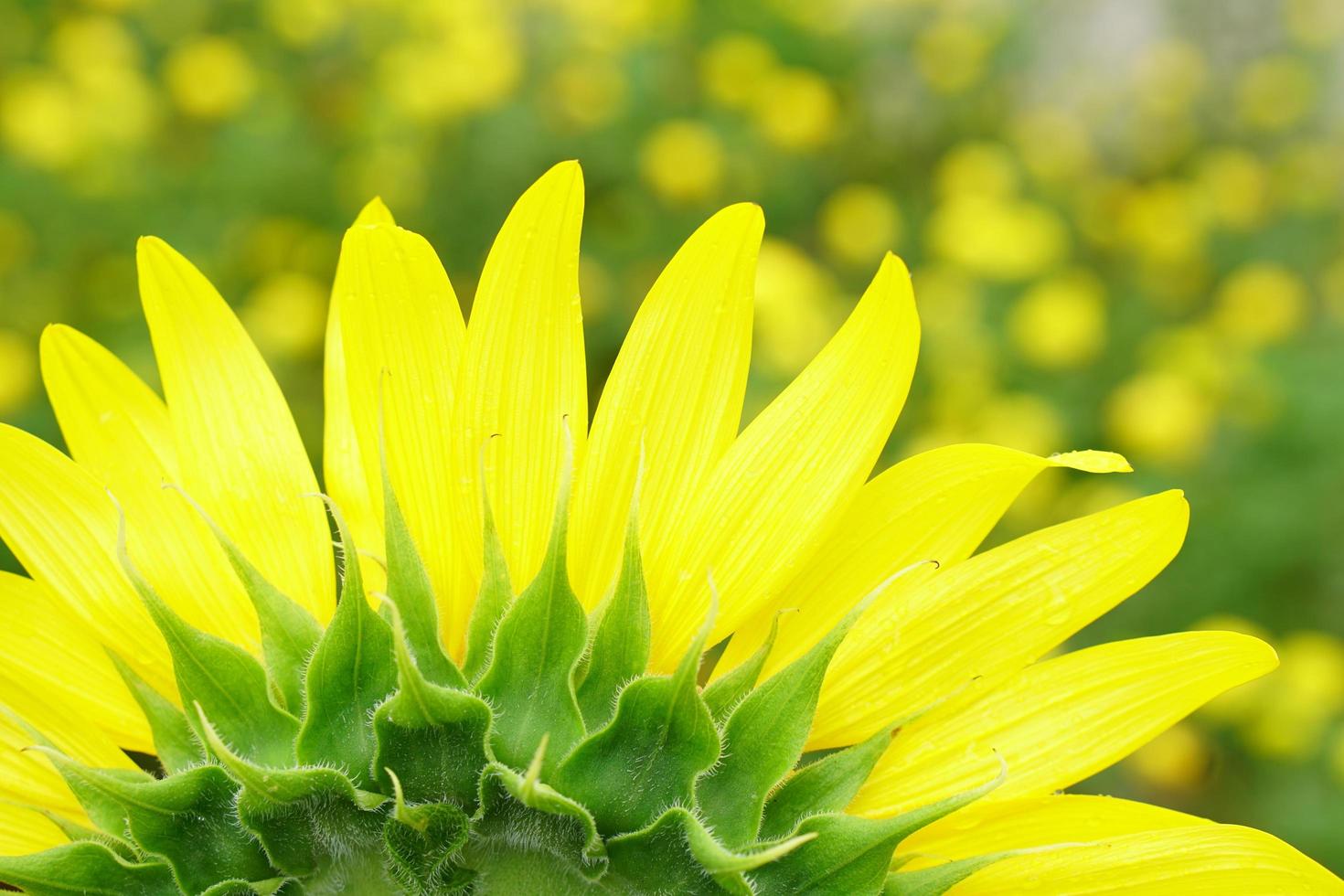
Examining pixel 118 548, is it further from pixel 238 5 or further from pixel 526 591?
pixel 238 5

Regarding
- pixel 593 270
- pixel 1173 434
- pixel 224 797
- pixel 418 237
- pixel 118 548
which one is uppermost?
pixel 418 237

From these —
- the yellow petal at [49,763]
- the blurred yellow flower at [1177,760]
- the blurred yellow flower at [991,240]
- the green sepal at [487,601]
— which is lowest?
the blurred yellow flower at [1177,760]

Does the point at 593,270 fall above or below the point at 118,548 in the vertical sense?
below

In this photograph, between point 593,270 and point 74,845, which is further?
point 593,270

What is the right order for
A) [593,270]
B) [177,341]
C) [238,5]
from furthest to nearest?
1. [238,5]
2. [593,270]
3. [177,341]

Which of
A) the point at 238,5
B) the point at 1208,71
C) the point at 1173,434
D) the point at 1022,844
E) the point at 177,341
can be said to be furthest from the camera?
the point at 1208,71

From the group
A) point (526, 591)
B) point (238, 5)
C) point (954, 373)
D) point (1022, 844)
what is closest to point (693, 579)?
point (526, 591)

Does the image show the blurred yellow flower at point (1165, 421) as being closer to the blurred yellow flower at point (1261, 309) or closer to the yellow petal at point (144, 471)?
the blurred yellow flower at point (1261, 309)

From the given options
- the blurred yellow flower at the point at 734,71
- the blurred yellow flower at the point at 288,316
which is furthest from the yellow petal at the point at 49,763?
the blurred yellow flower at the point at 734,71
